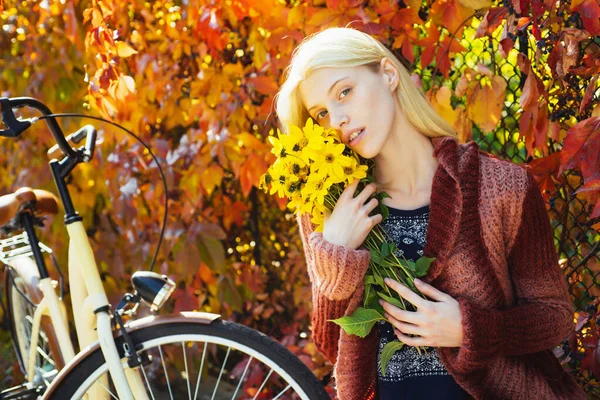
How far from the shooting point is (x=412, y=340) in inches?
68.6

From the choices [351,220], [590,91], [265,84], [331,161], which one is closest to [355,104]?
[331,161]

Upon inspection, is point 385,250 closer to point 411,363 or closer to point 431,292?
point 431,292

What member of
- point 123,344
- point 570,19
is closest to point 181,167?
point 123,344

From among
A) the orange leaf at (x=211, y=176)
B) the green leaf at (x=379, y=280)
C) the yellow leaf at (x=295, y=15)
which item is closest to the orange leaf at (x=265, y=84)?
the yellow leaf at (x=295, y=15)

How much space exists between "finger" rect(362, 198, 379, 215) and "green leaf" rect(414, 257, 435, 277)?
153 millimetres

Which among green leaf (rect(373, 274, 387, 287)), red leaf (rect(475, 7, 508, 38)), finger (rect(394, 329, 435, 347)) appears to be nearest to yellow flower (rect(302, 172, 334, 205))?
green leaf (rect(373, 274, 387, 287))

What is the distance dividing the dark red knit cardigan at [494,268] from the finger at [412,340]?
67 millimetres

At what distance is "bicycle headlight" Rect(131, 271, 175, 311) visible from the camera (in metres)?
2.09

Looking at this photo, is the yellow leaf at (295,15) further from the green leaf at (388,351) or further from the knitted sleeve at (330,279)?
the green leaf at (388,351)

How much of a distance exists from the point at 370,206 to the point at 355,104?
23 centimetres

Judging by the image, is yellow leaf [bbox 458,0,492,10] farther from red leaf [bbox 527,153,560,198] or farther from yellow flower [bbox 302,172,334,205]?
yellow flower [bbox 302,172,334,205]

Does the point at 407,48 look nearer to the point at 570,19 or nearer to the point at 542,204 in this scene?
the point at 570,19

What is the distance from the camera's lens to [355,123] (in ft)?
5.90

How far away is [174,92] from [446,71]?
1.15 metres
